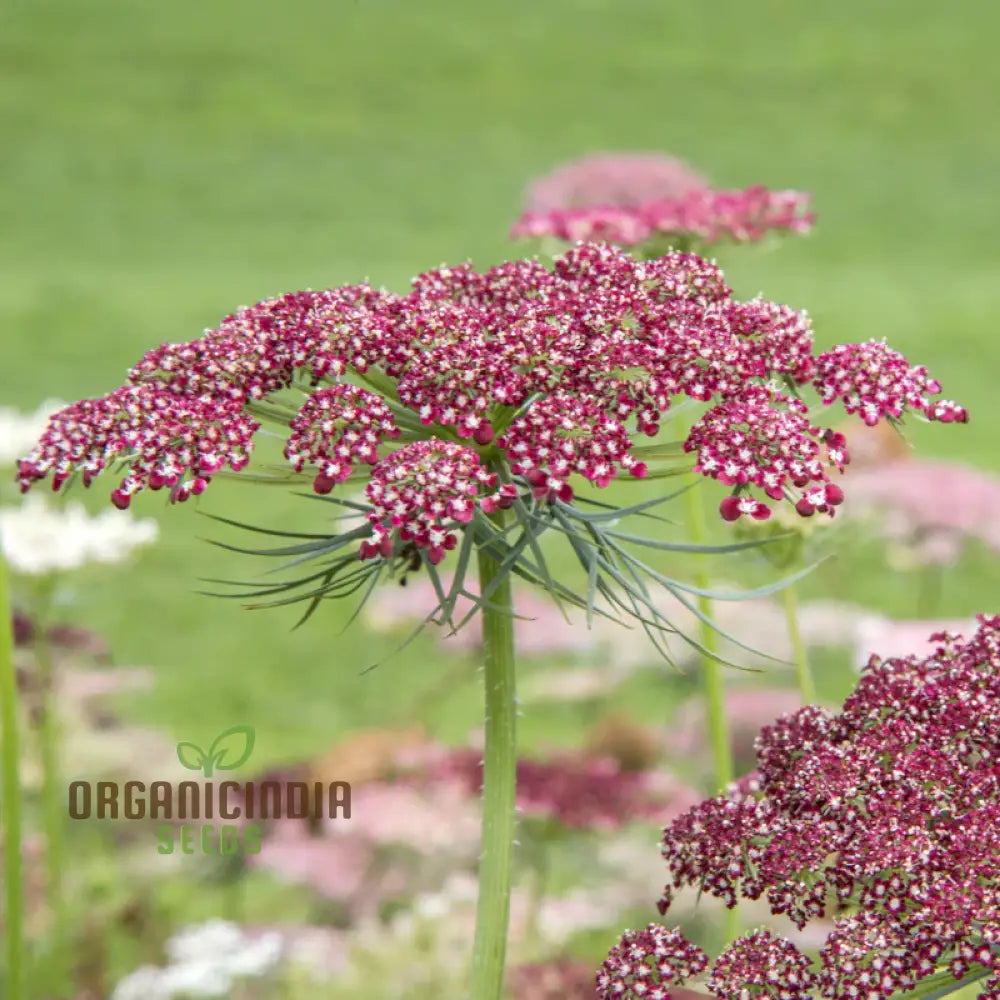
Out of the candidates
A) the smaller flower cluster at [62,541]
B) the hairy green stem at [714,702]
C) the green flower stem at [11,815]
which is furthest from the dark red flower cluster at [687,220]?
the green flower stem at [11,815]

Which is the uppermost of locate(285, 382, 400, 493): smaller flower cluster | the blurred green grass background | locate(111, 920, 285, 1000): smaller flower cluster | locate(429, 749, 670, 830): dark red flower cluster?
the blurred green grass background

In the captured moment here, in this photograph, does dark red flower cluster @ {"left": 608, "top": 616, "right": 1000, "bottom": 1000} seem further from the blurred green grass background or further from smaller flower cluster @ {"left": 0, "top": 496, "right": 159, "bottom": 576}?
the blurred green grass background

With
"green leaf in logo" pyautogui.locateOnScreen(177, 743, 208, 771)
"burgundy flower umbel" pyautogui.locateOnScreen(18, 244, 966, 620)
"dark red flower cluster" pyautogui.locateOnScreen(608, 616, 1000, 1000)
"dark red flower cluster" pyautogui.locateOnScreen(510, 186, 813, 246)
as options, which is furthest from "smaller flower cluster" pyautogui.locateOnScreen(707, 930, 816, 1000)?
"dark red flower cluster" pyautogui.locateOnScreen(510, 186, 813, 246)

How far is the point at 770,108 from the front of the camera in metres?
14.9

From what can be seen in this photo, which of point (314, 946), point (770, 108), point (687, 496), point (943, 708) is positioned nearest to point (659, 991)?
point (943, 708)

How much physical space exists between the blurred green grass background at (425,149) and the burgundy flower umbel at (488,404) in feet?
21.3

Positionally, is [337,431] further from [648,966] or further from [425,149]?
[425,149]

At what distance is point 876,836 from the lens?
43.7 inches

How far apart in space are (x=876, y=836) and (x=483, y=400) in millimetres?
406

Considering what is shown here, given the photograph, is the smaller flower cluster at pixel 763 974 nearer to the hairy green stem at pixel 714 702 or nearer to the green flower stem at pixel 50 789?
the hairy green stem at pixel 714 702

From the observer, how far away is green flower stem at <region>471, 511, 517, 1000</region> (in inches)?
49.1

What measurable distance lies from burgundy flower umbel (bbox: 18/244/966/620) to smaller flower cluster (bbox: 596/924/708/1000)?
0.90 feet

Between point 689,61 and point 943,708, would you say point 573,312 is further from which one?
point 689,61

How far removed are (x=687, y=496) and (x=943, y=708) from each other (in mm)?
803
